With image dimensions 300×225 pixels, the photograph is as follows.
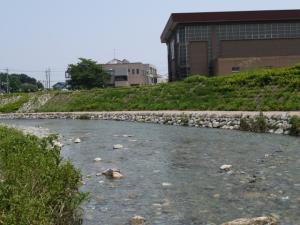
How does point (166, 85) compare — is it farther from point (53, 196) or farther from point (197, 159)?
point (53, 196)

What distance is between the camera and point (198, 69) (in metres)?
70.8

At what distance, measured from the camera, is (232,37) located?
70.6 m

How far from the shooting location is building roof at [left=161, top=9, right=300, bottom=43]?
68.9 meters

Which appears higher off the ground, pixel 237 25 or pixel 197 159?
pixel 237 25

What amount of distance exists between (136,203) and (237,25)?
2507 inches

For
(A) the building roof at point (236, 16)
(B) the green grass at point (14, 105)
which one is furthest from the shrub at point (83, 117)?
(A) the building roof at point (236, 16)

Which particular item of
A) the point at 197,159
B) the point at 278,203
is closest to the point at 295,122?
the point at 197,159

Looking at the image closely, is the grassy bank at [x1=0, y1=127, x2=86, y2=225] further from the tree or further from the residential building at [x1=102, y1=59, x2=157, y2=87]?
the residential building at [x1=102, y1=59, x2=157, y2=87]

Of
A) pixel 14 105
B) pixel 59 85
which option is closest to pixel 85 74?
pixel 14 105

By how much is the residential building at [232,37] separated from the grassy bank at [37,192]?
61993mm

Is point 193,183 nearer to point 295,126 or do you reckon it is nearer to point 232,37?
point 295,126

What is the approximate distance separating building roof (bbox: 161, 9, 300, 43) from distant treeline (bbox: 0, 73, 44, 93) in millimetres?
65864

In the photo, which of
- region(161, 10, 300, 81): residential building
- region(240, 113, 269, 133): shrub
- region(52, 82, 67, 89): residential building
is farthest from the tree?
region(240, 113, 269, 133): shrub

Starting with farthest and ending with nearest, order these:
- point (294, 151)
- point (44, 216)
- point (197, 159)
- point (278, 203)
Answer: point (294, 151)
point (197, 159)
point (278, 203)
point (44, 216)
